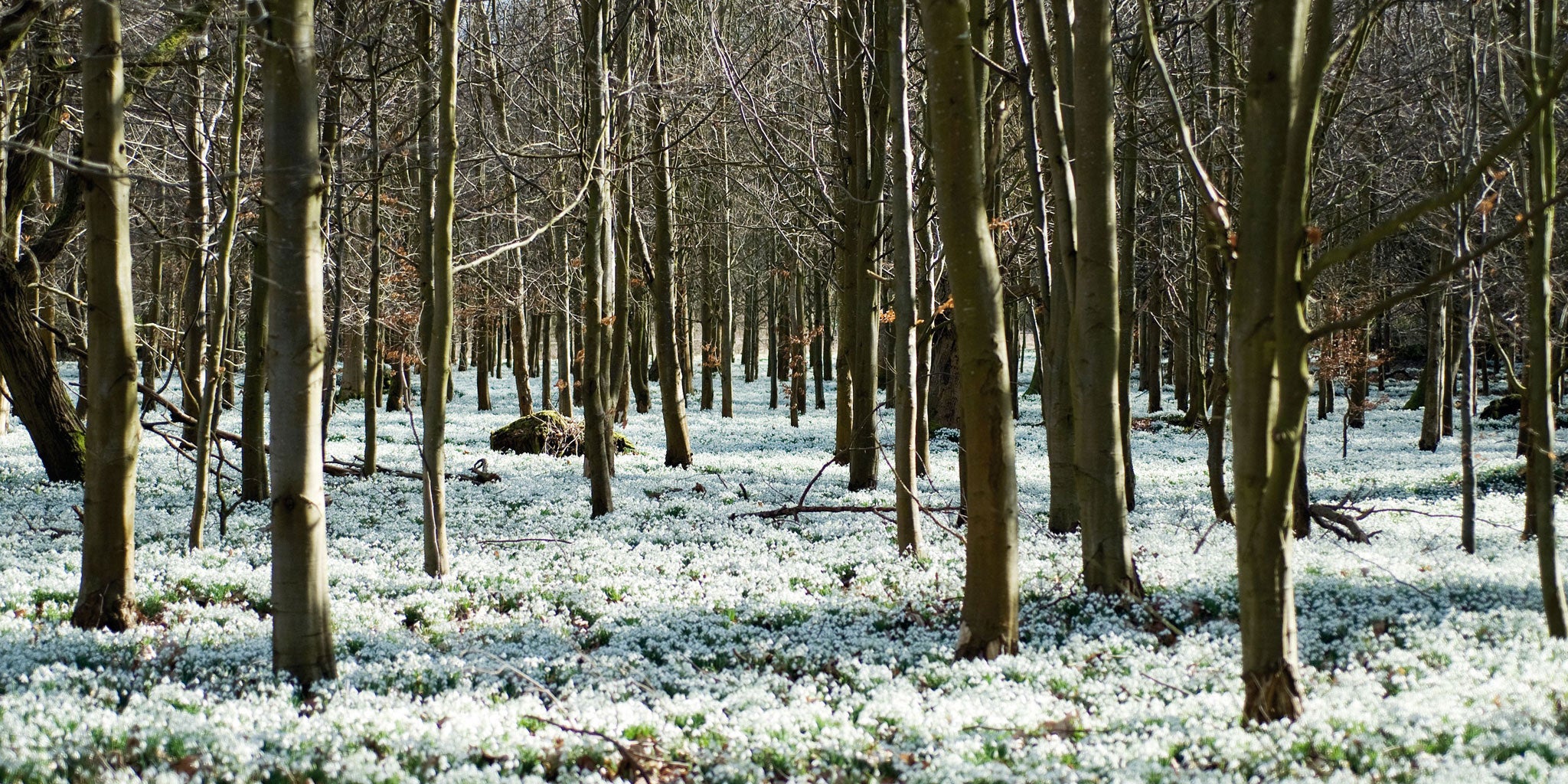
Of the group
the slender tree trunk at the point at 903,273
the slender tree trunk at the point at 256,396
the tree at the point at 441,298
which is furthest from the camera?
the slender tree trunk at the point at 256,396

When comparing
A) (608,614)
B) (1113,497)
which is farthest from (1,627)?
(1113,497)

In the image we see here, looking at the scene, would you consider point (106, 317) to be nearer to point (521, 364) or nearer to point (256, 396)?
point (256, 396)

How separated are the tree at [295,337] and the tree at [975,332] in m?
3.64

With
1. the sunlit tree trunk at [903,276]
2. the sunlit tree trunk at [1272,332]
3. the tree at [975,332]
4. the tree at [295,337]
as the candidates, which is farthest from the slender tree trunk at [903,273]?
the tree at [295,337]

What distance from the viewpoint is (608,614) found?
7.61 m

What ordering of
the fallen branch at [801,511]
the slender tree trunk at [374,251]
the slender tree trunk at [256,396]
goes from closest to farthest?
the slender tree trunk at [374,251] < the fallen branch at [801,511] < the slender tree trunk at [256,396]

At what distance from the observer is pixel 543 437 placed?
19.4 metres

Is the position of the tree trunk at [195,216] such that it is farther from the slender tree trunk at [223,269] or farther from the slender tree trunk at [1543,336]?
the slender tree trunk at [1543,336]

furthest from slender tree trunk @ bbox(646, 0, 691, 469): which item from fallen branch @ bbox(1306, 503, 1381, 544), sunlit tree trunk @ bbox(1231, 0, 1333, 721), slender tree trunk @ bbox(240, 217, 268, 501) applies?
sunlit tree trunk @ bbox(1231, 0, 1333, 721)

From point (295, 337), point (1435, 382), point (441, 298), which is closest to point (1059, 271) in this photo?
point (441, 298)

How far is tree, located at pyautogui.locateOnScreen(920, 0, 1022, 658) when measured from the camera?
19.3ft

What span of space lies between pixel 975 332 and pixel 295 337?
4.00m

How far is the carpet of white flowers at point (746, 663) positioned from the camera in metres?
4.51

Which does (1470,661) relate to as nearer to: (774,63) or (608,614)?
(608,614)
